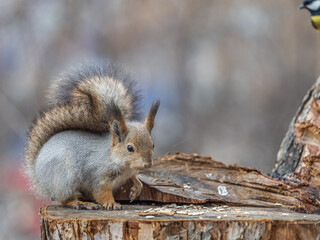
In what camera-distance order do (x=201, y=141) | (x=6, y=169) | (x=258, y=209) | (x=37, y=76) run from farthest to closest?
(x=201, y=141), (x=37, y=76), (x=6, y=169), (x=258, y=209)

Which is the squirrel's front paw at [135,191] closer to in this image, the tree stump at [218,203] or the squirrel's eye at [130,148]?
the tree stump at [218,203]

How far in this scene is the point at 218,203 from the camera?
1.92 m

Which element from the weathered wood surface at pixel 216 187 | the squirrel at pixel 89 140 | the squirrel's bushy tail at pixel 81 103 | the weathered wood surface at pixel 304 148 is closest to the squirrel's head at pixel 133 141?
the squirrel at pixel 89 140

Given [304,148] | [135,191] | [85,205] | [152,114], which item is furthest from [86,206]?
[304,148]

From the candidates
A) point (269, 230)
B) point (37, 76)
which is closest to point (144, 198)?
point (269, 230)

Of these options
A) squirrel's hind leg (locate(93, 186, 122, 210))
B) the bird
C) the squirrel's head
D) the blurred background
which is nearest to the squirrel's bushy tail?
the squirrel's head

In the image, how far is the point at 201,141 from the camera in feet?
12.5

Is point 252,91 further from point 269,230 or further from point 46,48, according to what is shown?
point 269,230

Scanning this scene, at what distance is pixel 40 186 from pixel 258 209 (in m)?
0.79

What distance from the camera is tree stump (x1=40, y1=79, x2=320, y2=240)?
1485 millimetres

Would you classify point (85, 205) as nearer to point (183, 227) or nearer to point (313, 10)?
point (183, 227)

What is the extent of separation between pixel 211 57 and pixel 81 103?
6.87 feet

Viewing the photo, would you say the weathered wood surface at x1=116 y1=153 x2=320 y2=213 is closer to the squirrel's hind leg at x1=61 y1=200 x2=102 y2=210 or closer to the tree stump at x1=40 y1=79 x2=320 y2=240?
the tree stump at x1=40 y1=79 x2=320 y2=240

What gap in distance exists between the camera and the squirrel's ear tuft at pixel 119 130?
1.81 m
